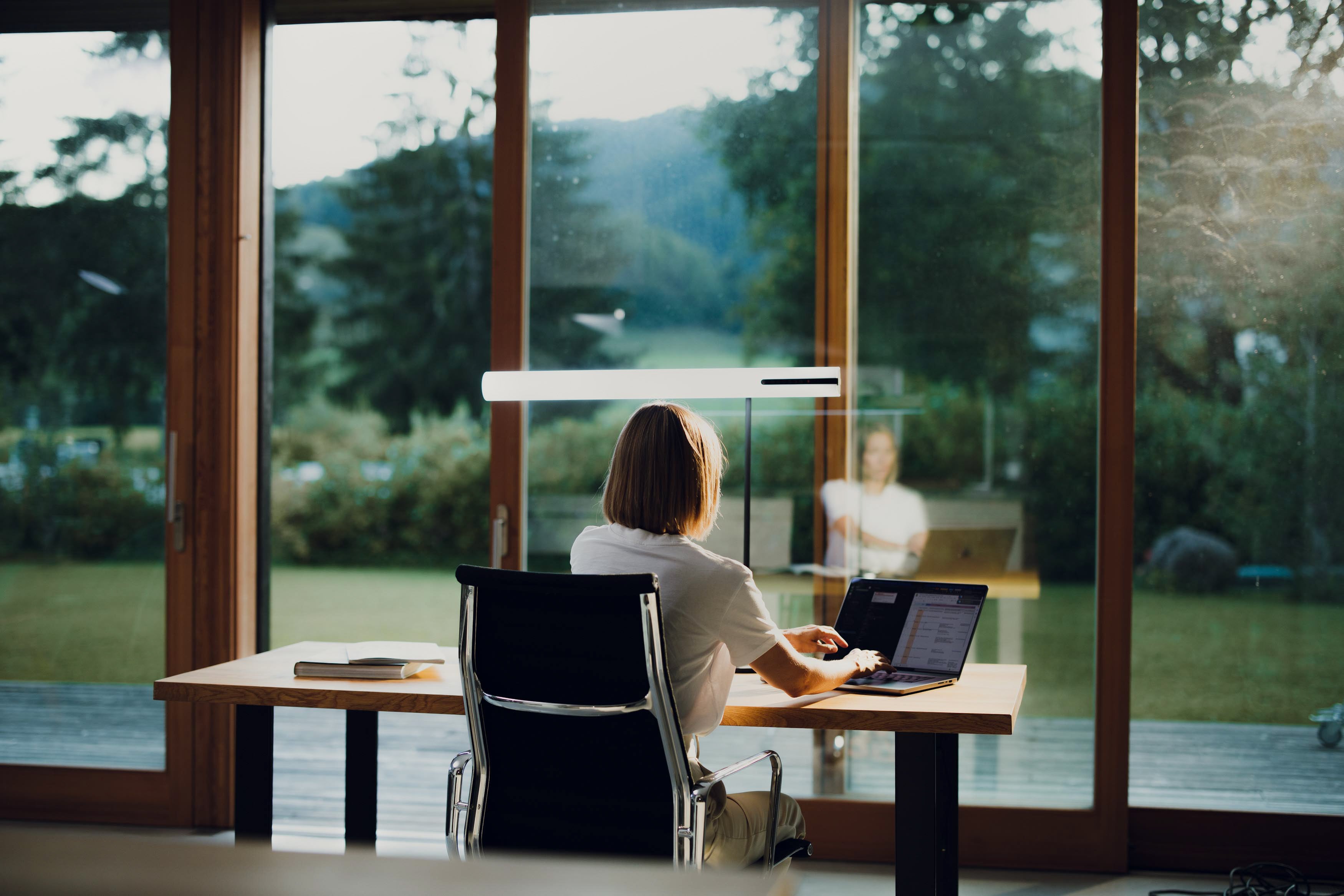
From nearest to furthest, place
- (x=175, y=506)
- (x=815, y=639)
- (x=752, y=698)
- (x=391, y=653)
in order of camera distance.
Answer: (x=752, y=698) < (x=815, y=639) < (x=391, y=653) < (x=175, y=506)

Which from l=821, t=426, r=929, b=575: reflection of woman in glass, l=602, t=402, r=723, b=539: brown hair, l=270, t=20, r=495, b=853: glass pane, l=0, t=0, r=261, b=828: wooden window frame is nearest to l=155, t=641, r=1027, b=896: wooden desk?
l=602, t=402, r=723, b=539: brown hair

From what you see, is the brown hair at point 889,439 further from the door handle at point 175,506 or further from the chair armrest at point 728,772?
the door handle at point 175,506

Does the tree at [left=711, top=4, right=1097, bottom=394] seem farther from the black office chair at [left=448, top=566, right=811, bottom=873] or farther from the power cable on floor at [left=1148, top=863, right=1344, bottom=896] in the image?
the black office chair at [left=448, top=566, right=811, bottom=873]

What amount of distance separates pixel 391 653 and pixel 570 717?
77 cm

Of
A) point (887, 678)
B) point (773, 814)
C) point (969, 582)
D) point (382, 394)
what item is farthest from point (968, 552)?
point (382, 394)

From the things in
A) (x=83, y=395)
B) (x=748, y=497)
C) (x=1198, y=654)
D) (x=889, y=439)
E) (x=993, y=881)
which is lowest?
(x=993, y=881)

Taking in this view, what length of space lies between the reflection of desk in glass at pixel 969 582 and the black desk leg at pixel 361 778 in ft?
4.26

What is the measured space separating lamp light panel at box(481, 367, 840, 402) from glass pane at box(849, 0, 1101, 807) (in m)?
0.67

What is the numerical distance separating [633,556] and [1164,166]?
2.20 meters

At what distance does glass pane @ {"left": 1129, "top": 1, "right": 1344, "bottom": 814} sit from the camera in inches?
126

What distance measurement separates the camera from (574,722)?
1.87 meters

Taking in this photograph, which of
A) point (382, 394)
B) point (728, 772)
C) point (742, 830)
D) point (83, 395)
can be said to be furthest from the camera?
point (382, 394)

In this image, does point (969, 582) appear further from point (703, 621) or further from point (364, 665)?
point (364, 665)

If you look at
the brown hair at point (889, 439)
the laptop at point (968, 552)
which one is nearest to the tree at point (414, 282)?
the brown hair at point (889, 439)
